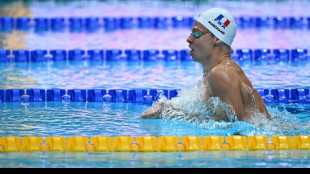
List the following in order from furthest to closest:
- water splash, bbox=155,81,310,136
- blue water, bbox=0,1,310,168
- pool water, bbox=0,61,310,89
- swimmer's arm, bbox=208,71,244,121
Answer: pool water, bbox=0,61,310,89
water splash, bbox=155,81,310,136
swimmer's arm, bbox=208,71,244,121
blue water, bbox=0,1,310,168

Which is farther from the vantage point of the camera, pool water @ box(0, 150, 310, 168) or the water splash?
the water splash

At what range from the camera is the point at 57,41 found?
917 centimetres

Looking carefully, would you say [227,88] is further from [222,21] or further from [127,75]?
[127,75]

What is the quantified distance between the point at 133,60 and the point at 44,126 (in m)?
3.48

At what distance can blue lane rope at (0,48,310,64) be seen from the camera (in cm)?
795

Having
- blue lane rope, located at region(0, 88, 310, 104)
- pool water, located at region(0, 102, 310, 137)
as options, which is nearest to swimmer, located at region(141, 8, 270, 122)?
pool water, located at region(0, 102, 310, 137)

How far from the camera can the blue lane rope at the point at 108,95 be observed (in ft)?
19.0

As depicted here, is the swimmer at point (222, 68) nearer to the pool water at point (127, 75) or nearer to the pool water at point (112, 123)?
the pool water at point (112, 123)

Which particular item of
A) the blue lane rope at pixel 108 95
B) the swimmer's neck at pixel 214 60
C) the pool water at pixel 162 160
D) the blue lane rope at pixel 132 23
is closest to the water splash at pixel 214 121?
the swimmer's neck at pixel 214 60

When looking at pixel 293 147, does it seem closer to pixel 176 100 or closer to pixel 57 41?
pixel 176 100

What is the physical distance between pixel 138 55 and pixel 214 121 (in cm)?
382

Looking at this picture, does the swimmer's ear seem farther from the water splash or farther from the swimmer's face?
the water splash

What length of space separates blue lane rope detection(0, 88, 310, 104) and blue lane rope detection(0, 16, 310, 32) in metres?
4.80

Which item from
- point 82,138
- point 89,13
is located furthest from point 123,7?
point 82,138
